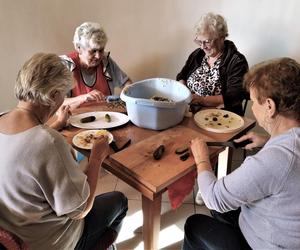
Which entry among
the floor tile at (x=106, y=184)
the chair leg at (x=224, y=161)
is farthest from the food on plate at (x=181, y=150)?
the floor tile at (x=106, y=184)

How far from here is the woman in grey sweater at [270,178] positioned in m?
0.88

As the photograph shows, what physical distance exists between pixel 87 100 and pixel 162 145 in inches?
26.1

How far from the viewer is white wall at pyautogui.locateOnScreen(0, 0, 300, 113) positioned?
2.23 meters

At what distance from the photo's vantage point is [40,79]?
3.19 feet

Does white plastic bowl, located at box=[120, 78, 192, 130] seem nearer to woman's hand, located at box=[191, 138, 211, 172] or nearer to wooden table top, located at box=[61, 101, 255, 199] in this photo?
wooden table top, located at box=[61, 101, 255, 199]

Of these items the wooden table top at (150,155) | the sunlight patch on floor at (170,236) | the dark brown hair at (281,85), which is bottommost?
the sunlight patch on floor at (170,236)

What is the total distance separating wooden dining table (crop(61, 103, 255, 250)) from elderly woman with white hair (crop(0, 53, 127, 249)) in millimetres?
155

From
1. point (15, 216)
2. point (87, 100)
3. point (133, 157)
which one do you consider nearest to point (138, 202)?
point (87, 100)

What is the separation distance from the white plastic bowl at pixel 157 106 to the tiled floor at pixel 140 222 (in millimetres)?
753

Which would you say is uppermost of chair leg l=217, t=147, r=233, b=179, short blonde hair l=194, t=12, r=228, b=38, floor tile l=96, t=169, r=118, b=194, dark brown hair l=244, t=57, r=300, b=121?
short blonde hair l=194, t=12, r=228, b=38

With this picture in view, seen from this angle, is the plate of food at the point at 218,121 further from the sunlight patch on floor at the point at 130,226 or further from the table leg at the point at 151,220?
the sunlight patch on floor at the point at 130,226

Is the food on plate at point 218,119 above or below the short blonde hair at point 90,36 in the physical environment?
below

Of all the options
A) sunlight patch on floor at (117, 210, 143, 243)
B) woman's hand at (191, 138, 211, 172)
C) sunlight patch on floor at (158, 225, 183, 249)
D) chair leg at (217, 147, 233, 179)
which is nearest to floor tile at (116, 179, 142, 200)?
sunlight patch on floor at (117, 210, 143, 243)

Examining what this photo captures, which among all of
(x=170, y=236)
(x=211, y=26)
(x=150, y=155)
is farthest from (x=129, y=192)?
(x=211, y=26)
